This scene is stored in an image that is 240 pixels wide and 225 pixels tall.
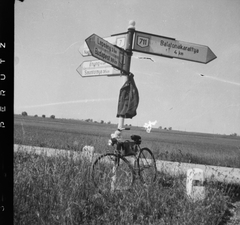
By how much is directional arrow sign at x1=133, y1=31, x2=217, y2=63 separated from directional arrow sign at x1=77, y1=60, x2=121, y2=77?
421mm

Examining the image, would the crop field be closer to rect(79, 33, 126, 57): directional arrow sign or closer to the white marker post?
the white marker post

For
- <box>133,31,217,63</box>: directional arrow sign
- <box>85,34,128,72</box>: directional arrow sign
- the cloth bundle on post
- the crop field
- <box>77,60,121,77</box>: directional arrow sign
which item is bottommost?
the crop field

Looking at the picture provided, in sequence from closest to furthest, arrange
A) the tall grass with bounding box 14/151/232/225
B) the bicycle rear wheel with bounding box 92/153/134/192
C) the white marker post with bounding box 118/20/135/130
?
1. the tall grass with bounding box 14/151/232/225
2. the bicycle rear wheel with bounding box 92/153/134/192
3. the white marker post with bounding box 118/20/135/130

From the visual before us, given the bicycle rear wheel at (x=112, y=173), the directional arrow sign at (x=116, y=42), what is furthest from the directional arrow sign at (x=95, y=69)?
the bicycle rear wheel at (x=112, y=173)

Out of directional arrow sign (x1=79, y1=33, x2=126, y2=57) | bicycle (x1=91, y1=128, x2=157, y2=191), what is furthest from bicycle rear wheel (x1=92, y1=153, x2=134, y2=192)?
directional arrow sign (x1=79, y1=33, x2=126, y2=57)

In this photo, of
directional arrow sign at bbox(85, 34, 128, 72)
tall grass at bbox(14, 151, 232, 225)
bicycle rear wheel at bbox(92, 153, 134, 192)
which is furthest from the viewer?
bicycle rear wheel at bbox(92, 153, 134, 192)

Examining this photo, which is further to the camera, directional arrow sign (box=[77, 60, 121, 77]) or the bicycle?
directional arrow sign (box=[77, 60, 121, 77])

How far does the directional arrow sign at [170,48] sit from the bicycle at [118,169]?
1.25 m

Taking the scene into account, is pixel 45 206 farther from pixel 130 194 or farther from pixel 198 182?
pixel 198 182

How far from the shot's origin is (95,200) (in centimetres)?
278

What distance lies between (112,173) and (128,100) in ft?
3.17

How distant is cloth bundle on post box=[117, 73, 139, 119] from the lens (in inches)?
134

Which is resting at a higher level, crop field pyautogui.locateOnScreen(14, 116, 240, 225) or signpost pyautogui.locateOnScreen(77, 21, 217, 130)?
signpost pyautogui.locateOnScreen(77, 21, 217, 130)
